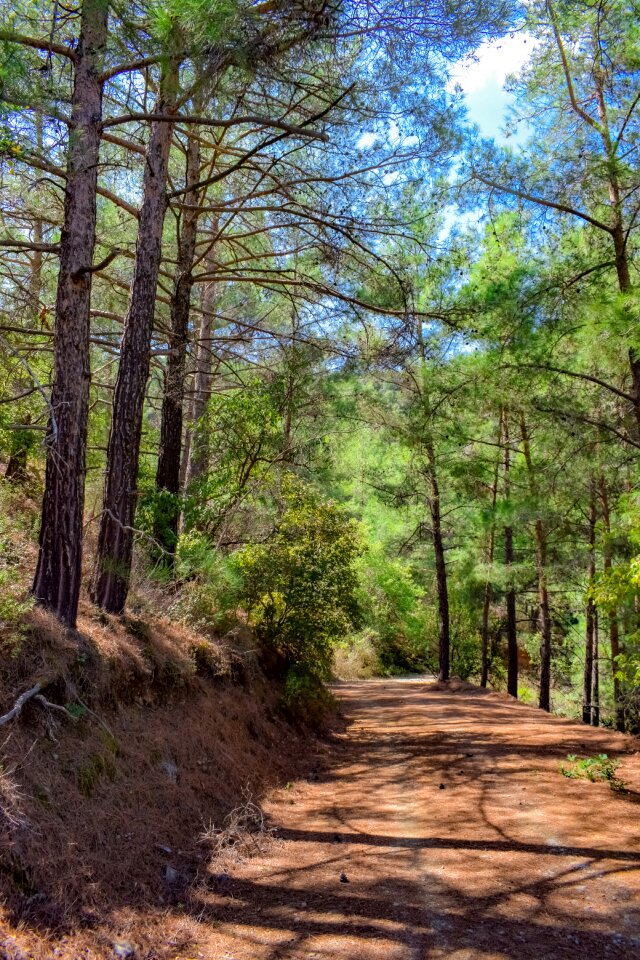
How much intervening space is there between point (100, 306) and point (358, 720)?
27.8 feet

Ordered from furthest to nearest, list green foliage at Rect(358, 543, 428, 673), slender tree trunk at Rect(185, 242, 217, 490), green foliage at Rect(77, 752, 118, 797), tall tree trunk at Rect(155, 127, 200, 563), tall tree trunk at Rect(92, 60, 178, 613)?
green foliage at Rect(358, 543, 428, 673) < slender tree trunk at Rect(185, 242, 217, 490) < tall tree trunk at Rect(155, 127, 200, 563) < tall tree trunk at Rect(92, 60, 178, 613) < green foliage at Rect(77, 752, 118, 797)

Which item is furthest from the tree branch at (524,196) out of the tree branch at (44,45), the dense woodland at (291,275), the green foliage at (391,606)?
the green foliage at (391,606)

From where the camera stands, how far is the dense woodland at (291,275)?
19.3 ft

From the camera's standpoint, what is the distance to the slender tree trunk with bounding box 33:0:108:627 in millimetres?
5426

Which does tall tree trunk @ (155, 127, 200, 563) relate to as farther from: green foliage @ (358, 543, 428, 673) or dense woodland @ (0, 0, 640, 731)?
green foliage @ (358, 543, 428, 673)

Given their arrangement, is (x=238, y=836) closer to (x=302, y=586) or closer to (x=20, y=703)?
(x=20, y=703)

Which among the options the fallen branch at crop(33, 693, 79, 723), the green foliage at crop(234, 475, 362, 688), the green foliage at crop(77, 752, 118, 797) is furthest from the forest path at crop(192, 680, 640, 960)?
the green foliage at crop(234, 475, 362, 688)

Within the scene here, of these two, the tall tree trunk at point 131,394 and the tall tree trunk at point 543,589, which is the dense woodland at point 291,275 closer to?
the tall tree trunk at point 131,394

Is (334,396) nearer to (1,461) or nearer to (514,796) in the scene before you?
(1,461)

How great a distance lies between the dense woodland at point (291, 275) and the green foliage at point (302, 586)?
0.13 feet

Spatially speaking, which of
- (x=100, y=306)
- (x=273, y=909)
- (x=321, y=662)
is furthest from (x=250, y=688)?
(x=100, y=306)

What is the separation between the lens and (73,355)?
5723 millimetres

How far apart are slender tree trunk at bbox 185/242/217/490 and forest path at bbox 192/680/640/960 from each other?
505 centimetres

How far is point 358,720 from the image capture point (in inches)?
467
